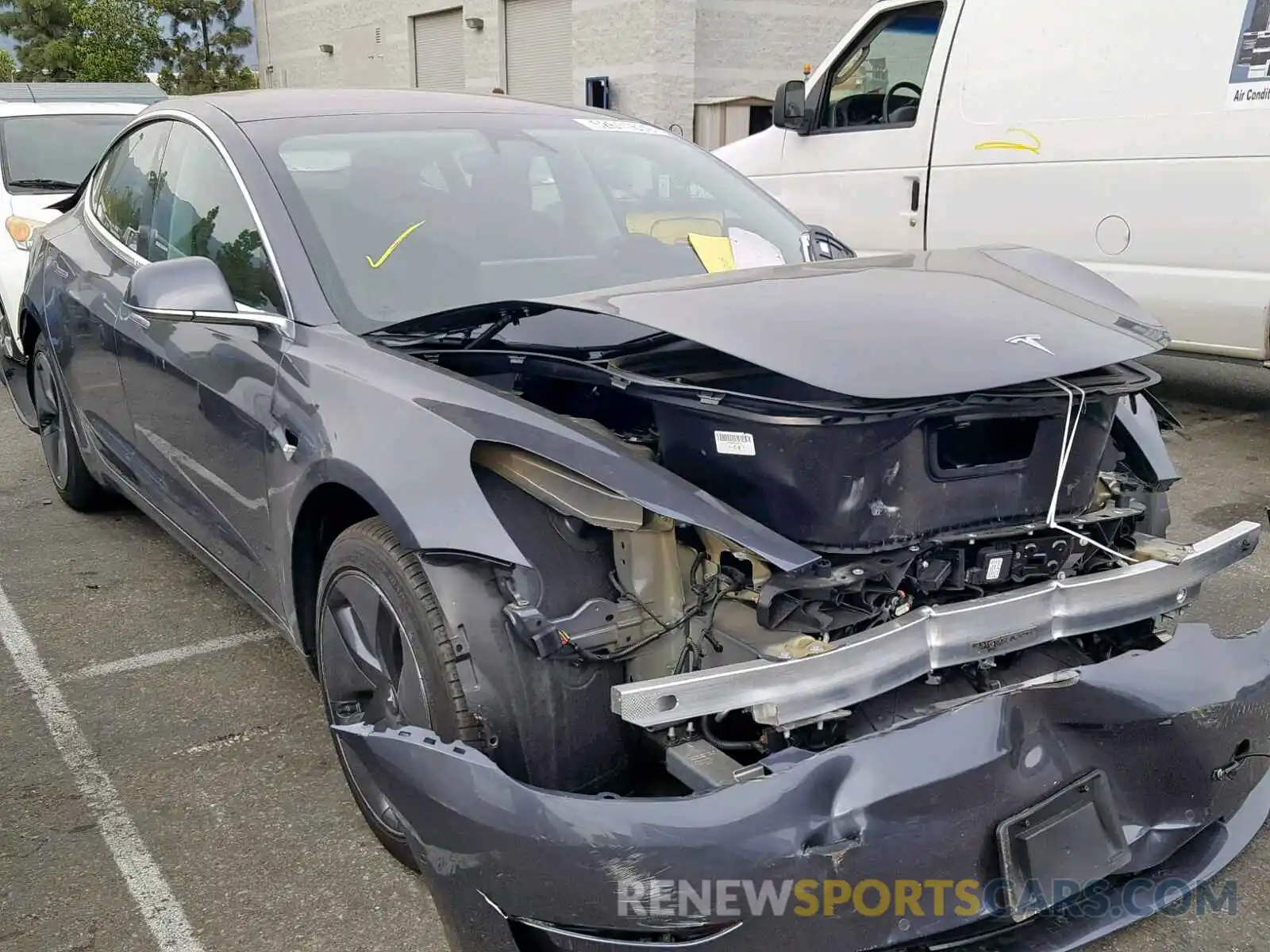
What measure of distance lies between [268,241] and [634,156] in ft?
4.07

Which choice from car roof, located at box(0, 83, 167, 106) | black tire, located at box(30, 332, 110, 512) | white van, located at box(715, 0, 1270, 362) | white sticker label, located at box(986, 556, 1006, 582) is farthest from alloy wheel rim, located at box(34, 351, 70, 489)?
white van, located at box(715, 0, 1270, 362)

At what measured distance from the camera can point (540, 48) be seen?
20.8 meters

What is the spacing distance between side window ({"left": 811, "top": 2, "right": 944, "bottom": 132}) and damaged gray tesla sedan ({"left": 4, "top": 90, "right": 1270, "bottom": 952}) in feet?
13.4

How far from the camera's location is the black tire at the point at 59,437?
4508mm

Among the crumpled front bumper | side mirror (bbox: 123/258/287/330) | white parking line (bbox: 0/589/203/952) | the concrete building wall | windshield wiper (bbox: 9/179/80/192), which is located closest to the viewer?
the crumpled front bumper

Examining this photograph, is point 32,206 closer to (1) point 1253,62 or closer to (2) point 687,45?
(1) point 1253,62

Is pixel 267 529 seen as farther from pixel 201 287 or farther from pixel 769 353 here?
pixel 769 353

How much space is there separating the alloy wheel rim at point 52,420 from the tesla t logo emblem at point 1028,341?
152 inches

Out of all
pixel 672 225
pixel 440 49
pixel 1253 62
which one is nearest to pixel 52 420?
pixel 672 225

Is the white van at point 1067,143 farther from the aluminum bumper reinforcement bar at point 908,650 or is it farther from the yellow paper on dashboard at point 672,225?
the aluminum bumper reinforcement bar at point 908,650

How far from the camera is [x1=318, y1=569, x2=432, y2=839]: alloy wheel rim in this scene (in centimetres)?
A: 217

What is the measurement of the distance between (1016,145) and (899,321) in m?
4.42

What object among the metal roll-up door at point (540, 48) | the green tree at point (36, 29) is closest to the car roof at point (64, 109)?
the metal roll-up door at point (540, 48)

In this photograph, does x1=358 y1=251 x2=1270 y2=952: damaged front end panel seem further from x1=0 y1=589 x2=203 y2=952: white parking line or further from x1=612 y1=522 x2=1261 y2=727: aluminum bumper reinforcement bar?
x1=0 y1=589 x2=203 y2=952: white parking line
